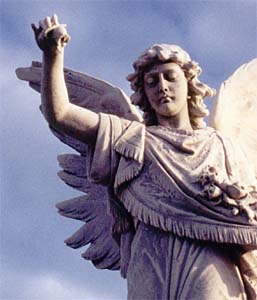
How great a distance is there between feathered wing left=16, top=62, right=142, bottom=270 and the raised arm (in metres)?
1.35

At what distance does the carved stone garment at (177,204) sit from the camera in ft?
34.3

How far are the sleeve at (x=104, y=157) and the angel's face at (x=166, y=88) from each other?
465 millimetres

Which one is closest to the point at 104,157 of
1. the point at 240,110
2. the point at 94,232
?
the point at 94,232

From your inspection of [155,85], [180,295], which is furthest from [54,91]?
[180,295]

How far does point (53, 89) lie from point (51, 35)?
17.2 inches

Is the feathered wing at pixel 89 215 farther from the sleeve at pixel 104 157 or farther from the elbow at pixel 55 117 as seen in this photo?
the elbow at pixel 55 117

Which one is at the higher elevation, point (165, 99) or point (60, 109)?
point (165, 99)

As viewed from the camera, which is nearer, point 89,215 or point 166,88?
point 166,88

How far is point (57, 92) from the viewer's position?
10.6m

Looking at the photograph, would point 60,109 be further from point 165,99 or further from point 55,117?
point 165,99

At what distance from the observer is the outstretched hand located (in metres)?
10.4

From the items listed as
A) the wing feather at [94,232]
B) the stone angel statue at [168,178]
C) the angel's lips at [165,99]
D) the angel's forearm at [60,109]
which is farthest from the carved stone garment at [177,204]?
the wing feather at [94,232]

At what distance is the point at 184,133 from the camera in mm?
11070

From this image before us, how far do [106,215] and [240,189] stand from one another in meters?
2.08
